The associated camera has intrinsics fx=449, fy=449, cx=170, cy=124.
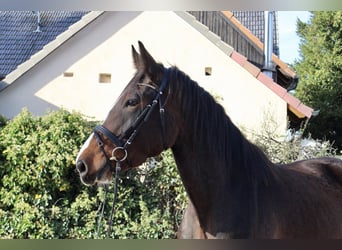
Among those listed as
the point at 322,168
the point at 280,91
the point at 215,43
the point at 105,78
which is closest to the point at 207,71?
the point at 215,43

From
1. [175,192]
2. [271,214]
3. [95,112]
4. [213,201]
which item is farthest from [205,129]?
[95,112]

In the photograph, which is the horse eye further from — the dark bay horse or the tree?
the tree

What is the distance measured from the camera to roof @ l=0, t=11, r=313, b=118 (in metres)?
4.09

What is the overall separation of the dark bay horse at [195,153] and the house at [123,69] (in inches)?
87.3

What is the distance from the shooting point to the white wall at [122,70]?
399 cm

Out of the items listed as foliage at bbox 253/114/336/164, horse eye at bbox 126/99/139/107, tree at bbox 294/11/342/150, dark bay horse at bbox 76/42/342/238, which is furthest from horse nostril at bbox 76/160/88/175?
tree at bbox 294/11/342/150

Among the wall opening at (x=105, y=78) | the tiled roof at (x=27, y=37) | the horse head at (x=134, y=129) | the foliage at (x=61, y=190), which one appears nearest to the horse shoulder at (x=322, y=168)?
the horse head at (x=134, y=129)

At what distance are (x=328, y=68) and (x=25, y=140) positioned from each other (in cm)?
363

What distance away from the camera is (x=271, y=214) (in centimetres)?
152

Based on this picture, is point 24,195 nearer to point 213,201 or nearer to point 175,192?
point 175,192

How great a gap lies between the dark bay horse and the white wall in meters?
2.28

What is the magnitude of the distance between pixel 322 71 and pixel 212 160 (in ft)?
14.5

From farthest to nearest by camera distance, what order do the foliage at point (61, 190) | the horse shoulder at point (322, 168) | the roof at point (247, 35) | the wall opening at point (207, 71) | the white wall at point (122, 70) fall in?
the roof at point (247, 35), the wall opening at point (207, 71), the white wall at point (122, 70), the foliage at point (61, 190), the horse shoulder at point (322, 168)

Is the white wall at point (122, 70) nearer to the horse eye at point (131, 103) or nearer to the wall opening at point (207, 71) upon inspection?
the wall opening at point (207, 71)
